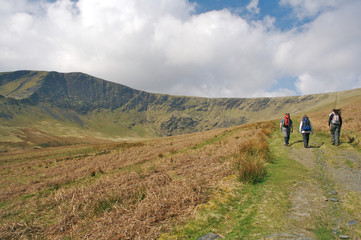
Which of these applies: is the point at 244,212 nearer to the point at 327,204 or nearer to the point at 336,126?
the point at 327,204

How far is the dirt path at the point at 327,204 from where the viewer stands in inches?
150

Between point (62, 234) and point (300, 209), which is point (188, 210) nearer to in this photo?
point (300, 209)

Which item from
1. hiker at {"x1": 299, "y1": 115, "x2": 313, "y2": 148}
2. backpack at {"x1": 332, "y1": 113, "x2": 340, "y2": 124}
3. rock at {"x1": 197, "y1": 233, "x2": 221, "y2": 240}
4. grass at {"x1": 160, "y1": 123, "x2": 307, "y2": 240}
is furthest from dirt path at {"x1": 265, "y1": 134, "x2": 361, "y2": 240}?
backpack at {"x1": 332, "y1": 113, "x2": 340, "y2": 124}

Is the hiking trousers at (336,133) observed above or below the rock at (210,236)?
above

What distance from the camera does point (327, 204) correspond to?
505cm

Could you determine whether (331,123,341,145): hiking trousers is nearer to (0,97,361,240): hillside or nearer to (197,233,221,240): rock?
(0,97,361,240): hillside

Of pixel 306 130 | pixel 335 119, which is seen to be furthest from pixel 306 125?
pixel 335 119

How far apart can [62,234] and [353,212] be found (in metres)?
7.56

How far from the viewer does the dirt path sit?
150 inches

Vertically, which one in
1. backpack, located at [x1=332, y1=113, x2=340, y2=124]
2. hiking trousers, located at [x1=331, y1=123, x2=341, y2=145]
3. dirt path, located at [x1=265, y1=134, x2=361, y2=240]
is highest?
backpack, located at [x1=332, y1=113, x2=340, y2=124]

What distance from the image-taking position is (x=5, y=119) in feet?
636

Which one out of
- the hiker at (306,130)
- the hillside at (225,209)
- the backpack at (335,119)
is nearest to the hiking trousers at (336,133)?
the backpack at (335,119)

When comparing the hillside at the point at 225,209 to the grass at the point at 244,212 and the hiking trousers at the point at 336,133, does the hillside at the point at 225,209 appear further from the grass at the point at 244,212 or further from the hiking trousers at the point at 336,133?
the hiking trousers at the point at 336,133

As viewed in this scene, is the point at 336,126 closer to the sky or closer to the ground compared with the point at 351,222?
closer to the sky
